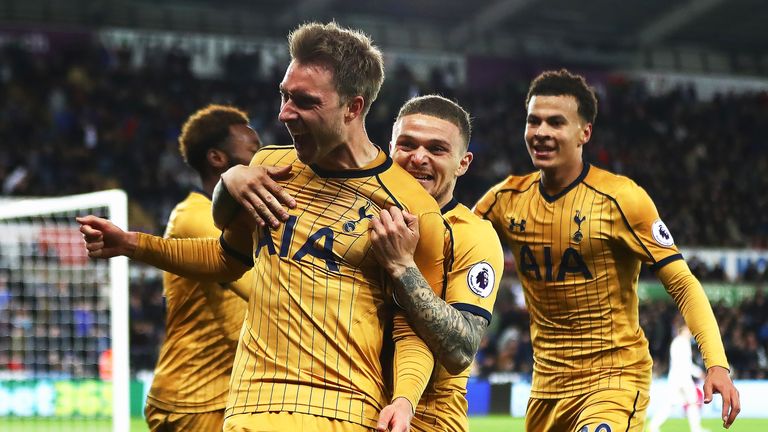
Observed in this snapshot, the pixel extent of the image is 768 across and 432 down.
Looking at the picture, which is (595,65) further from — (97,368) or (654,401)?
(97,368)

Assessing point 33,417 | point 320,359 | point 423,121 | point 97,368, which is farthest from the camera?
point 97,368

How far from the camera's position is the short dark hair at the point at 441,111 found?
436 centimetres

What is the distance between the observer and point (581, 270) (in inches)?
205

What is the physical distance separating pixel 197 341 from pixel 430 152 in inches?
67.3

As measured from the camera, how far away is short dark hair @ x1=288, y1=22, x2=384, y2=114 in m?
3.25

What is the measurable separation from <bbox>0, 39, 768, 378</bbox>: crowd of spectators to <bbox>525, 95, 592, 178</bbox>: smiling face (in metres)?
13.1

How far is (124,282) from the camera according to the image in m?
7.12

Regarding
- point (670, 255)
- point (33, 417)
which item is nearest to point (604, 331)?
point (670, 255)

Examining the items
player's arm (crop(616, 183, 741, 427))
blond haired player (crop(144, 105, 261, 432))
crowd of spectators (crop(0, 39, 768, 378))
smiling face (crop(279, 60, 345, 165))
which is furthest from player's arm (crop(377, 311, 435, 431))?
crowd of spectators (crop(0, 39, 768, 378))

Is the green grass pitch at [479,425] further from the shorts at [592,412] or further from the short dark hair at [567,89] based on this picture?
the short dark hair at [567,89]

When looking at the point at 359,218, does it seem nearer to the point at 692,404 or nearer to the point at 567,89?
the point at 567,89

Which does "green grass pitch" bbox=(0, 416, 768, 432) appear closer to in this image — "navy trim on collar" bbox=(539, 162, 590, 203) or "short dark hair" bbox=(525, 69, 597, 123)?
"navy trim on collar" bbox=(539, 162, 590, 203)

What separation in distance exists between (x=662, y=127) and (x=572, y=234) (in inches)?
1048

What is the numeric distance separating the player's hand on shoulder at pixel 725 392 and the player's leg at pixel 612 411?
589mm
